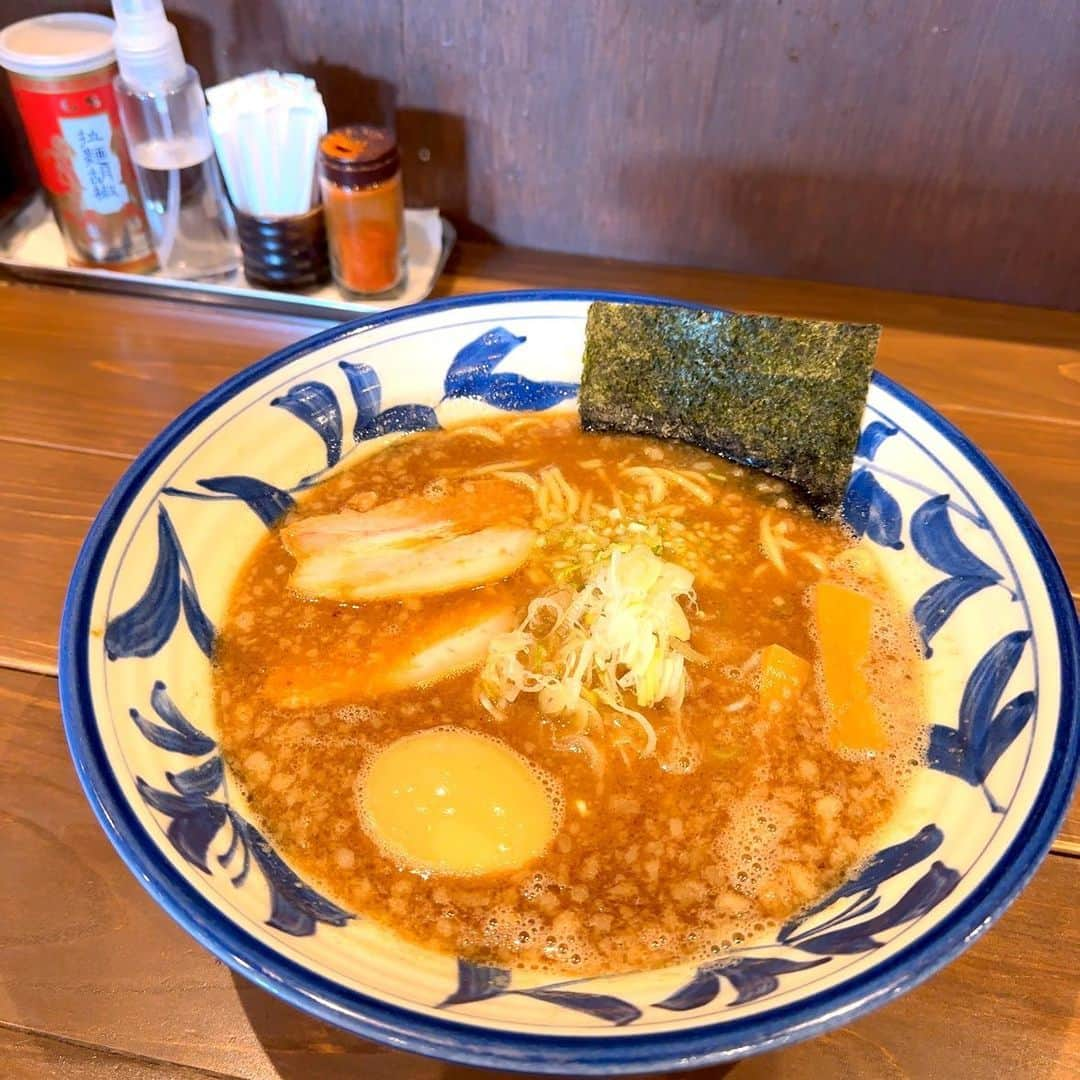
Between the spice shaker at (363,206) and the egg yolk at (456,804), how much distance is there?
899mm

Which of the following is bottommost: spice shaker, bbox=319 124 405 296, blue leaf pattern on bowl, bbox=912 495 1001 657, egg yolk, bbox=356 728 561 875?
egg yolk, bbox=356 728 561 875

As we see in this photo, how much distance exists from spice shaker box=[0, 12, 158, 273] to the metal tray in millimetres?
35

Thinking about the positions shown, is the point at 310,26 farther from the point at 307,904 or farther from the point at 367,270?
the point at 307,904

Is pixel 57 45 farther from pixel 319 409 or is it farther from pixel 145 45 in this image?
pixel 319 409

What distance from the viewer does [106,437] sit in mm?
1569

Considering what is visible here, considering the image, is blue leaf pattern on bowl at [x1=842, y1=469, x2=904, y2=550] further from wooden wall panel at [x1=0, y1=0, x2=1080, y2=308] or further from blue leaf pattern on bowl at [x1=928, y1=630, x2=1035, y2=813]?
wooden wall panel at [x1=0, y1=0, x2=1080, y2=308]

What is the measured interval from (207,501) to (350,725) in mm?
370

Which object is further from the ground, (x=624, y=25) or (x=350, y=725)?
(x=624, y=25)

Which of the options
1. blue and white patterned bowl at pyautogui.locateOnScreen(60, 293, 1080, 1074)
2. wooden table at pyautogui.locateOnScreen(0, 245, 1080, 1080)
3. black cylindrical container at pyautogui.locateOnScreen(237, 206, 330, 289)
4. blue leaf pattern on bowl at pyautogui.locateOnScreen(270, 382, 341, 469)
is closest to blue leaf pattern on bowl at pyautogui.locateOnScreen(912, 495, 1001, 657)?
blue and white patterned bowl at pyautogui.locateOnScreen(60, 293, 1080, 1074)

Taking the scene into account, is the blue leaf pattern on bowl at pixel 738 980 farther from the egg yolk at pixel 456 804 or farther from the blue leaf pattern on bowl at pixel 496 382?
the blue leaf pattern on bowl at pixel 496 382

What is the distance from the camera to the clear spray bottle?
1.58 m

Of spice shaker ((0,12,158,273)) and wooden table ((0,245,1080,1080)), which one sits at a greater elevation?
spice shaker ((0,12,158,273))

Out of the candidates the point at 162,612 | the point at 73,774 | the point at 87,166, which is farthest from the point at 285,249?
the point at 73,774

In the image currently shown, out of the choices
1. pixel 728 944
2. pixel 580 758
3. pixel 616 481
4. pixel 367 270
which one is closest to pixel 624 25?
pixel 367 270
